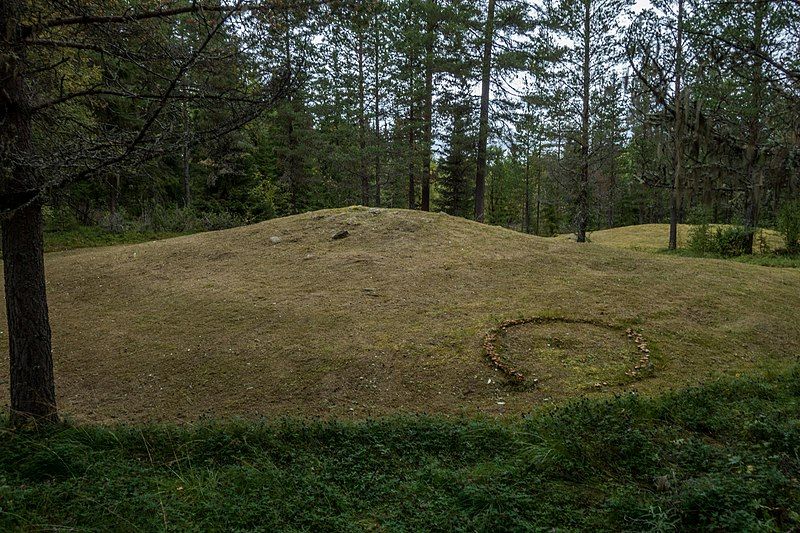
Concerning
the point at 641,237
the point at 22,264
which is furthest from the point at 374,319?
the point at 641,237

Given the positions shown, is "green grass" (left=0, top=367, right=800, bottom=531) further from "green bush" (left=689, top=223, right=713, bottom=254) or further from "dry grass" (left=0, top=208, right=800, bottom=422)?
"green bush" (left=689, top=223, right=713, bottom=254)

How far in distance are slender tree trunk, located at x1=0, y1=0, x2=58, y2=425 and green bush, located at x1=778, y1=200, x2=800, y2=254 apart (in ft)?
57.4

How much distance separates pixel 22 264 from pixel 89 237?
12213 mm

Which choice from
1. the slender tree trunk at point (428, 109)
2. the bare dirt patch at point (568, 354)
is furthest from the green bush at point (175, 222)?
the bare dirt patch at point (568, 354)

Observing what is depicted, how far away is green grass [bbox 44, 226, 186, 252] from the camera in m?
12.9

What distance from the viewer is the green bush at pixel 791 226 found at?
1335 cm

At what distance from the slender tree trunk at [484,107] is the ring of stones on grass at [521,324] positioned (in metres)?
9.94

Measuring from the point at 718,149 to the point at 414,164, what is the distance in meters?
13.8

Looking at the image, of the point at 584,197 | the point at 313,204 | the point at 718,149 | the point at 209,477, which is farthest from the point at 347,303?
the point at 313,204

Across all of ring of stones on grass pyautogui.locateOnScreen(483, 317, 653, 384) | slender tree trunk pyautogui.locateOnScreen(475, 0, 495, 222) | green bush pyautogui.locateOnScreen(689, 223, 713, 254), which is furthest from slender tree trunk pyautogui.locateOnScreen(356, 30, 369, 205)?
ring of stones on grass pyautogui.locateOnScreen(483, 317, 653, 384)

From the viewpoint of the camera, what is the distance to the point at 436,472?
3.00 meters

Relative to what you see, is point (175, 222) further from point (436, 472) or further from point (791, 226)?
point (791, 226)

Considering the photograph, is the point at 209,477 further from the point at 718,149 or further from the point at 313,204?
the point at 313,204

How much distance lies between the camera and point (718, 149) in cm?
508
